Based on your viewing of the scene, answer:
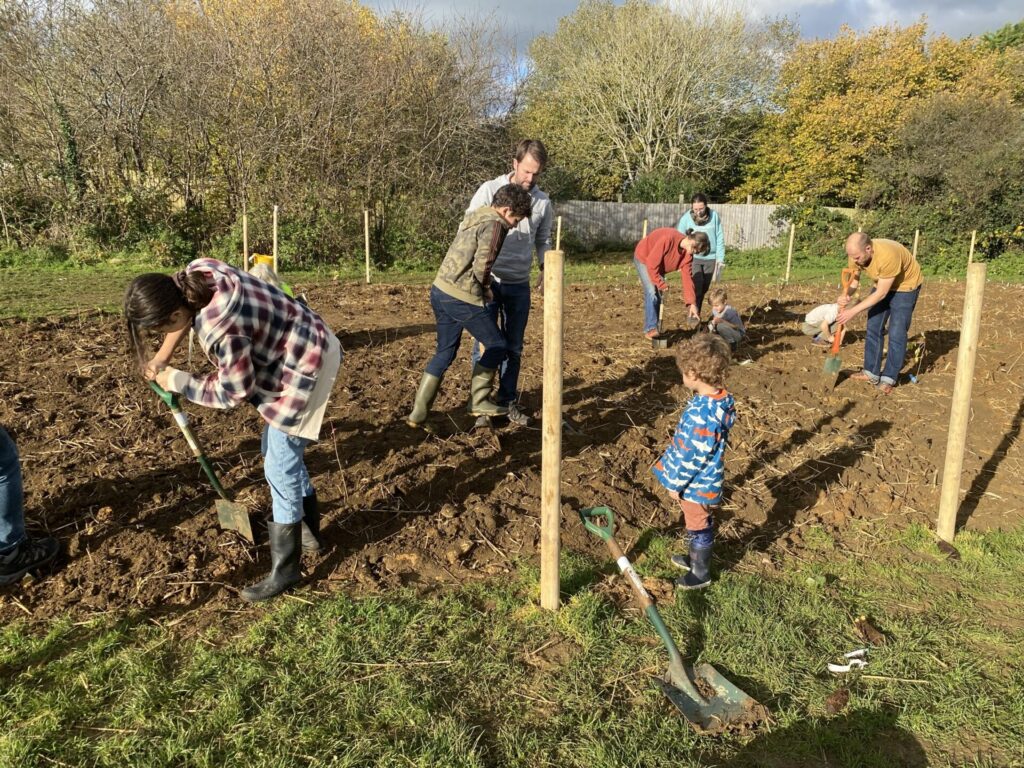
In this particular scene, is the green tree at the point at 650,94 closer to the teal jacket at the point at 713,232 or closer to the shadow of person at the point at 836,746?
the teal jacket at the point at 713,232

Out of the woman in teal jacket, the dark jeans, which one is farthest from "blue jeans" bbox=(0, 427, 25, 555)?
the dark jeans

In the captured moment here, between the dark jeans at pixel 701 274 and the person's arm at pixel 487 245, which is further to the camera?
the dark jeans at pixel 701 274

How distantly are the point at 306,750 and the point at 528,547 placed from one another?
5.39ft

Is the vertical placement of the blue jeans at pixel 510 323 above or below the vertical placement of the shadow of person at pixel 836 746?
above

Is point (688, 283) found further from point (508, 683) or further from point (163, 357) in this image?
point (163, 357)

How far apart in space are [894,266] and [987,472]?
6.99 feet


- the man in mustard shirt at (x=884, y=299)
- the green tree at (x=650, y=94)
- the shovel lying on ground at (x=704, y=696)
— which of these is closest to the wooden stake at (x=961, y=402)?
the shovel lying on ground at (x=704, y=696)

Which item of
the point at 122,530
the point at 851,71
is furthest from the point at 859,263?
the point at 851,71

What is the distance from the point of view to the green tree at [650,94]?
88.7 ft

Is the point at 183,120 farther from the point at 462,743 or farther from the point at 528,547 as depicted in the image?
the point at 462,743

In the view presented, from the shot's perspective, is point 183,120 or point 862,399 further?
point 183,120

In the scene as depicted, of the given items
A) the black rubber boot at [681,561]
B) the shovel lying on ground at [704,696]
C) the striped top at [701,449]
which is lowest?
the shovel lying on ground at [704,696]

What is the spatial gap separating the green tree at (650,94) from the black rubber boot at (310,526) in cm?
2577

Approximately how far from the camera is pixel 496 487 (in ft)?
13.9
